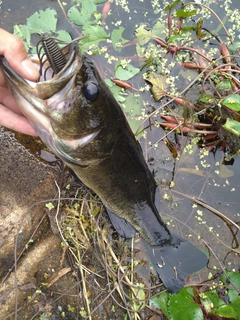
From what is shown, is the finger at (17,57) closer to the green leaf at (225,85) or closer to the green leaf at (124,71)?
the green leaf at (124,71)

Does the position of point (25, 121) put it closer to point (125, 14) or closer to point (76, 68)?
point (76, 68)

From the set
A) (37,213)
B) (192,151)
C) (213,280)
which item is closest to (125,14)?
(192,151)

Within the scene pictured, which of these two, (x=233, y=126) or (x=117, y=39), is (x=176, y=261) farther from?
(x=117, y=39)

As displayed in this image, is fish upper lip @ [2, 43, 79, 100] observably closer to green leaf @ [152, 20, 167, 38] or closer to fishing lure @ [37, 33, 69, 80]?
fishing lure @ [37, 33, 69, 80]

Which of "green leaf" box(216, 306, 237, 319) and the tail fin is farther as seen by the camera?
the tail fin

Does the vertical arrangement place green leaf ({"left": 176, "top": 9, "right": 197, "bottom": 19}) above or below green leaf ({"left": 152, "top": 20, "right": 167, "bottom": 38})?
above

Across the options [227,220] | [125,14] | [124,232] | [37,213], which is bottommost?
[227,220]

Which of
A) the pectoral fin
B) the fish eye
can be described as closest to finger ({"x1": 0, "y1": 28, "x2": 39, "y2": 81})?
the fish eye
